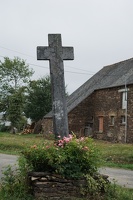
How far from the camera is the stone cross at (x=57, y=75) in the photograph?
8594mm

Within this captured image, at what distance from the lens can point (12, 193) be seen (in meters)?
7.53

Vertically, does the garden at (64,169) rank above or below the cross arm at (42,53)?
below

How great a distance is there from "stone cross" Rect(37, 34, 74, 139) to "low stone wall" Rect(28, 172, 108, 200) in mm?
1484

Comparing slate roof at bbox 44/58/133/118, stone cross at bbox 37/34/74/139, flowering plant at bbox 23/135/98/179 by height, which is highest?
slate roof at bbox 44/58/133/118

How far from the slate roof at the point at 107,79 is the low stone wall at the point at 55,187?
1012 inches

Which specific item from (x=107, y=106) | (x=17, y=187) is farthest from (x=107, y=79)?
(x=17, y=187)

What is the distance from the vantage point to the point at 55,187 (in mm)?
7238

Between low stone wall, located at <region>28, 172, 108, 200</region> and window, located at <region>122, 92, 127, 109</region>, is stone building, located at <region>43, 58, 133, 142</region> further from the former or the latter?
low stone wall, located at <region>28, 172, 108, 200</region>

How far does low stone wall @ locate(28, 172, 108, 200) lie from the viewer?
7.20 metres

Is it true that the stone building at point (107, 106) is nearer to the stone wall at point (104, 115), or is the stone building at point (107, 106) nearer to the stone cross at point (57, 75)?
the stone wall at point (104, 115)

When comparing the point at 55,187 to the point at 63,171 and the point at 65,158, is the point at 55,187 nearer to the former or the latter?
the point at 63,171

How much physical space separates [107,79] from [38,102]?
69.0ft

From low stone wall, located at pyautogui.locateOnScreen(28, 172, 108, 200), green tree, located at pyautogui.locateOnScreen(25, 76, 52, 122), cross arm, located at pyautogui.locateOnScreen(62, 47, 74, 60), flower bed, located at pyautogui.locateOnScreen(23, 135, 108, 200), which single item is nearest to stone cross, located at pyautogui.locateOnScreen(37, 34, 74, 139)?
cross arm, located at pyautogui.locateOnScreen(62, 47, 74, 60)

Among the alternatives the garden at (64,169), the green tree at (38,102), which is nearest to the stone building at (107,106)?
the green tree at (38,102)
